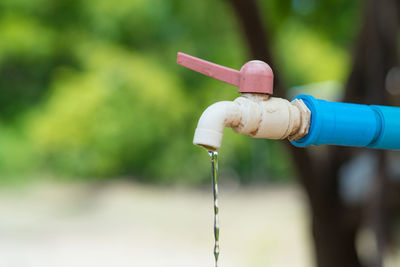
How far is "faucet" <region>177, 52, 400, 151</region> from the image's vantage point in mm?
696


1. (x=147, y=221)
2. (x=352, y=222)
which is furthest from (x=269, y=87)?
(x=147, y=221)

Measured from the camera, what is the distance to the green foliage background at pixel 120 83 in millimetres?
8672

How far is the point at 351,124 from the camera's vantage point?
0.70m

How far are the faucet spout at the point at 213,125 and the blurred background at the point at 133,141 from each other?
18.3 ft

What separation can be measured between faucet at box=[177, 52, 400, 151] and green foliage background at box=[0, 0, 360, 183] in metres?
7.81

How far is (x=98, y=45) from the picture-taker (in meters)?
8.88

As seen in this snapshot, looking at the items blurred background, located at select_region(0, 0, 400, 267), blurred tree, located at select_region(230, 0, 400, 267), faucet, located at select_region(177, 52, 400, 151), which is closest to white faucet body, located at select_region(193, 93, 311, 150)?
faucet, located at select_region(177, 52, 400, 151)

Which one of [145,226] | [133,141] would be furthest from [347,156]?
[133,141]

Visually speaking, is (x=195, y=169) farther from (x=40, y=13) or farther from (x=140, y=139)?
(x=40, y=13)

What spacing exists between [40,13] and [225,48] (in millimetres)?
3328

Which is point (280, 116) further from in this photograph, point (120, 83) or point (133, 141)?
point (133, 141)

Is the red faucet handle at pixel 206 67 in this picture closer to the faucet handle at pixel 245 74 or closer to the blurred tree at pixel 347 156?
the faucet handle at pixel 245 74

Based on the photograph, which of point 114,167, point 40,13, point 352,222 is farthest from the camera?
point 114,167

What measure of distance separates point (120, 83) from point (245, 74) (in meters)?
A: 8.22
